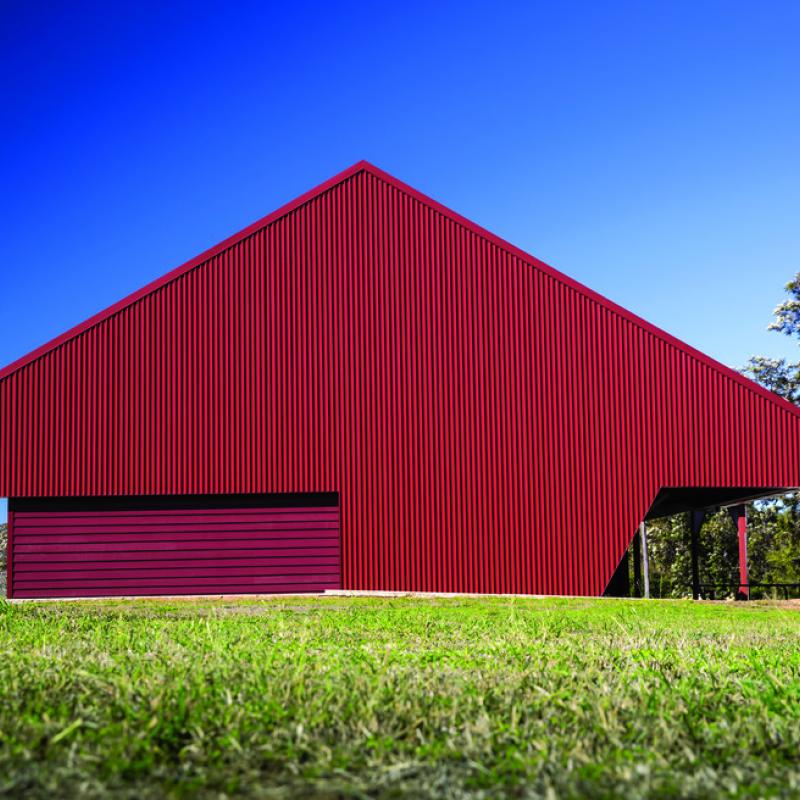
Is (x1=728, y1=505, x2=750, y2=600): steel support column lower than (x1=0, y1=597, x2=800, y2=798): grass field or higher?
lower

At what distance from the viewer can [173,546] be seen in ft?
69.7

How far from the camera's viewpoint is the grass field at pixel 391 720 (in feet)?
12.3

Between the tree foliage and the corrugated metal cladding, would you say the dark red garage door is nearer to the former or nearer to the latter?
the corrugated metal cladding

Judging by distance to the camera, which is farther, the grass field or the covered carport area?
the covered carport area

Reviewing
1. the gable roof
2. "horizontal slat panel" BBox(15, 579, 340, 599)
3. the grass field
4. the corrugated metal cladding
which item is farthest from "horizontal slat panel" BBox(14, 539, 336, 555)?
the grass field

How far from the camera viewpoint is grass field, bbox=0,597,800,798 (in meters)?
3.75

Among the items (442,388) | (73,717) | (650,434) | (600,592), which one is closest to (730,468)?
(650,434)

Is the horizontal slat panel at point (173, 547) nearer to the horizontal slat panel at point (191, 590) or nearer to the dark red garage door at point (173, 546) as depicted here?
the dark red garage door at point (173, 546)

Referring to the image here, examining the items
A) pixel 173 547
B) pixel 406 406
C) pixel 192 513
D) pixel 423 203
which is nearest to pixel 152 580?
pixel 173 547

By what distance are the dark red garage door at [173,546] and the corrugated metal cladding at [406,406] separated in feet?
1.52

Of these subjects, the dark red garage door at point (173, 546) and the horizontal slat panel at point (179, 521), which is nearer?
the dark red garage door at point (173, 546)

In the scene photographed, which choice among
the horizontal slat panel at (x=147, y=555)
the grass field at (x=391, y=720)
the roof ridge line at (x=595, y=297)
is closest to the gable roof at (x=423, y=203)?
the roof ridge line at (x=595, y=297)

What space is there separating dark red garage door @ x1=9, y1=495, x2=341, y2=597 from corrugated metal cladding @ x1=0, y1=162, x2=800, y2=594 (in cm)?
46

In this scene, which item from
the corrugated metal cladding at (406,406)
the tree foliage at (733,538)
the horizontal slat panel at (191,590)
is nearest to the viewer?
the horizontal slat panel at (191,590)
